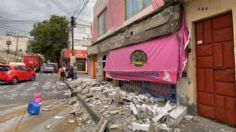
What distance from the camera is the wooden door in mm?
4922

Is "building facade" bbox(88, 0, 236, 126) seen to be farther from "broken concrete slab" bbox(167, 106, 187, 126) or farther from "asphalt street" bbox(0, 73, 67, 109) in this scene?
"asphalt street" bbox(0, 73, 67, 109)

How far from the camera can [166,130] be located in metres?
4.58

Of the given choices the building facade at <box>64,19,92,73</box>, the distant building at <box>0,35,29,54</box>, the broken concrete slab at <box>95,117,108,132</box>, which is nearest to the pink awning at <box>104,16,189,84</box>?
the broken concrete slab at <box>95,117,108,132</box>

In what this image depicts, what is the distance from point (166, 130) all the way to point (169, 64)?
2.63 meters

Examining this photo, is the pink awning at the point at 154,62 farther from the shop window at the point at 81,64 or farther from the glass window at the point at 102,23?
the shop window at the point at 81,64

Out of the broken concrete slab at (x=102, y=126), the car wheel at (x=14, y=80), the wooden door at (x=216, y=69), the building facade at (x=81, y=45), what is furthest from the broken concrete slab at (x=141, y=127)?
the building facade at (x=81, y=45)

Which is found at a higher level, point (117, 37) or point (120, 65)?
point (117, 37)

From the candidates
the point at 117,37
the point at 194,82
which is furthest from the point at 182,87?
the point at 117,37

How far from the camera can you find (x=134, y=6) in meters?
10.3

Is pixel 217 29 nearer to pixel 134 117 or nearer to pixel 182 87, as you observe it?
pixel 182 87

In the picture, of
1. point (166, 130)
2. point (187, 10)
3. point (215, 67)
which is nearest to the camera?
point (166, 130)

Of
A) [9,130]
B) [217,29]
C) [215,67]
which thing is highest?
[217,29]

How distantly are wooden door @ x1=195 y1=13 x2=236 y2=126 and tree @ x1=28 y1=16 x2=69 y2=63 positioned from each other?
144 feet

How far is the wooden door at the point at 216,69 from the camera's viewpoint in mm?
4922
